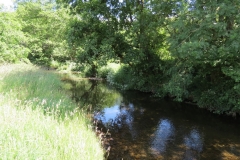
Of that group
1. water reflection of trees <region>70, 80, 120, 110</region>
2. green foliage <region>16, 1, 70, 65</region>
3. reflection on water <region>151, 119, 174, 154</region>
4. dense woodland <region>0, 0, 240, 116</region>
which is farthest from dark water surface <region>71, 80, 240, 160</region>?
green foliage <region>16, 1, 70, 65</region>

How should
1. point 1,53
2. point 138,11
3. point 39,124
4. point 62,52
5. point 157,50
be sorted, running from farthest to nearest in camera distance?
point 62,52 → point 157,50 → point 138,11 → point 1,53 → point 39,124

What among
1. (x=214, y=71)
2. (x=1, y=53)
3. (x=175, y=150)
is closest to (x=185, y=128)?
(x=175, y=150)

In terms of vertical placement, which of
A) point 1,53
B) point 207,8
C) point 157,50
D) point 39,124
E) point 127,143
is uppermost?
point 207,8

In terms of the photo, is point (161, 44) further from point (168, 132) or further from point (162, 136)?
point (162, 136)

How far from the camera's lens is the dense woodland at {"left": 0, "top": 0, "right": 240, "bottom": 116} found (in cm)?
930

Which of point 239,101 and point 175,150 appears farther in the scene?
point 239,101

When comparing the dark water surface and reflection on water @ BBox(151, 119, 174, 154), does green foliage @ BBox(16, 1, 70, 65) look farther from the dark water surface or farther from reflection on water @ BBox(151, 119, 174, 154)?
reflection on water @ BBox(151, 119, 174, 154)

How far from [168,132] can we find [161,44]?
9763mm

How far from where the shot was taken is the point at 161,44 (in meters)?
17.0

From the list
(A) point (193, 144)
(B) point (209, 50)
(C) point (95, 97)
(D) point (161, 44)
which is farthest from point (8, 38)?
(A) point (193, 144)

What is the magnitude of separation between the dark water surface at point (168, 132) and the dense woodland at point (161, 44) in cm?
122

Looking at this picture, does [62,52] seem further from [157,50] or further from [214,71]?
[214,71]

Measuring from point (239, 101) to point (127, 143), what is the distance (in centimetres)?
618

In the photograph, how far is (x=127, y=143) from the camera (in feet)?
24.2
